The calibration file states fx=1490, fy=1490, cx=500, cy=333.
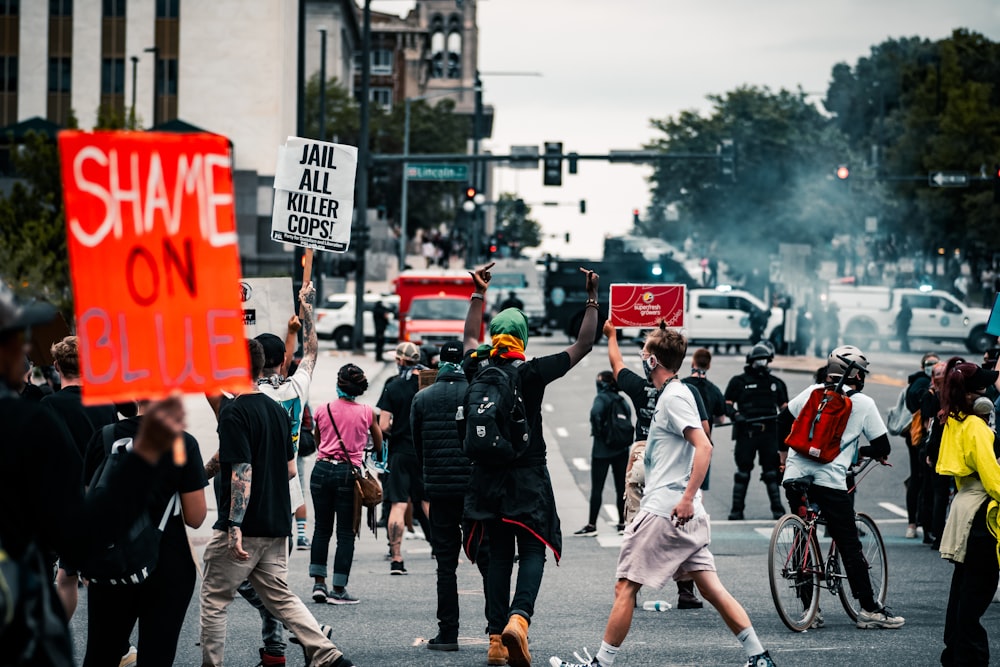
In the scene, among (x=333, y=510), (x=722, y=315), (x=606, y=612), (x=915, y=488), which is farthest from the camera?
(x=722, y=315)

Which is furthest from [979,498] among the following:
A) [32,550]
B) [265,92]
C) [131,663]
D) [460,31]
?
[460,31]

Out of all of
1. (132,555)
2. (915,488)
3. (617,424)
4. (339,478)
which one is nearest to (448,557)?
(339,478)

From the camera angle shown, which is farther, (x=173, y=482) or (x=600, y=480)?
(x=600, y=480)

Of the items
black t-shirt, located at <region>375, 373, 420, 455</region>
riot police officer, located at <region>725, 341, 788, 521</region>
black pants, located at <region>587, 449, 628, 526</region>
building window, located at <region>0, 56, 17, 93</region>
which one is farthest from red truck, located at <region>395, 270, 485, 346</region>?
building window, located at <region>0, 56, 17, 93</region>

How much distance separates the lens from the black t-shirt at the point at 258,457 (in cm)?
728

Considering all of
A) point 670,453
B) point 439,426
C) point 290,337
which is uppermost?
point 290,337

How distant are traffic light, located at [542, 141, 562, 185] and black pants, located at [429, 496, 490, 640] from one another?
30166 millimetres

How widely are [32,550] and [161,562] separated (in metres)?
2.40

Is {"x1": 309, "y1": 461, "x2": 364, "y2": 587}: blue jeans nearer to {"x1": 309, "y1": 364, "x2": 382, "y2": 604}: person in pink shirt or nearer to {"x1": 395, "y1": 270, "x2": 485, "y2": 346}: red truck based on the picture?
{"x1": 309, "y1": 364, "x2": 382, "y2": 604}: person in pink shirt

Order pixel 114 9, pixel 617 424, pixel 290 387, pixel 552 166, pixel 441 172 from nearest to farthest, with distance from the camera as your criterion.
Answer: pixel 290 387, pixel 617 424, pixel 441 172, pixel 552 166, pixel 114 9

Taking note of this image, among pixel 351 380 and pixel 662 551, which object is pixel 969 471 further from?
pixel 351 380

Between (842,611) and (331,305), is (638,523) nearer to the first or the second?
(842,611)

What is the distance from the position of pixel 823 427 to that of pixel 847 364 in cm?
46

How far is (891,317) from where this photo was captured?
45.1 metres
